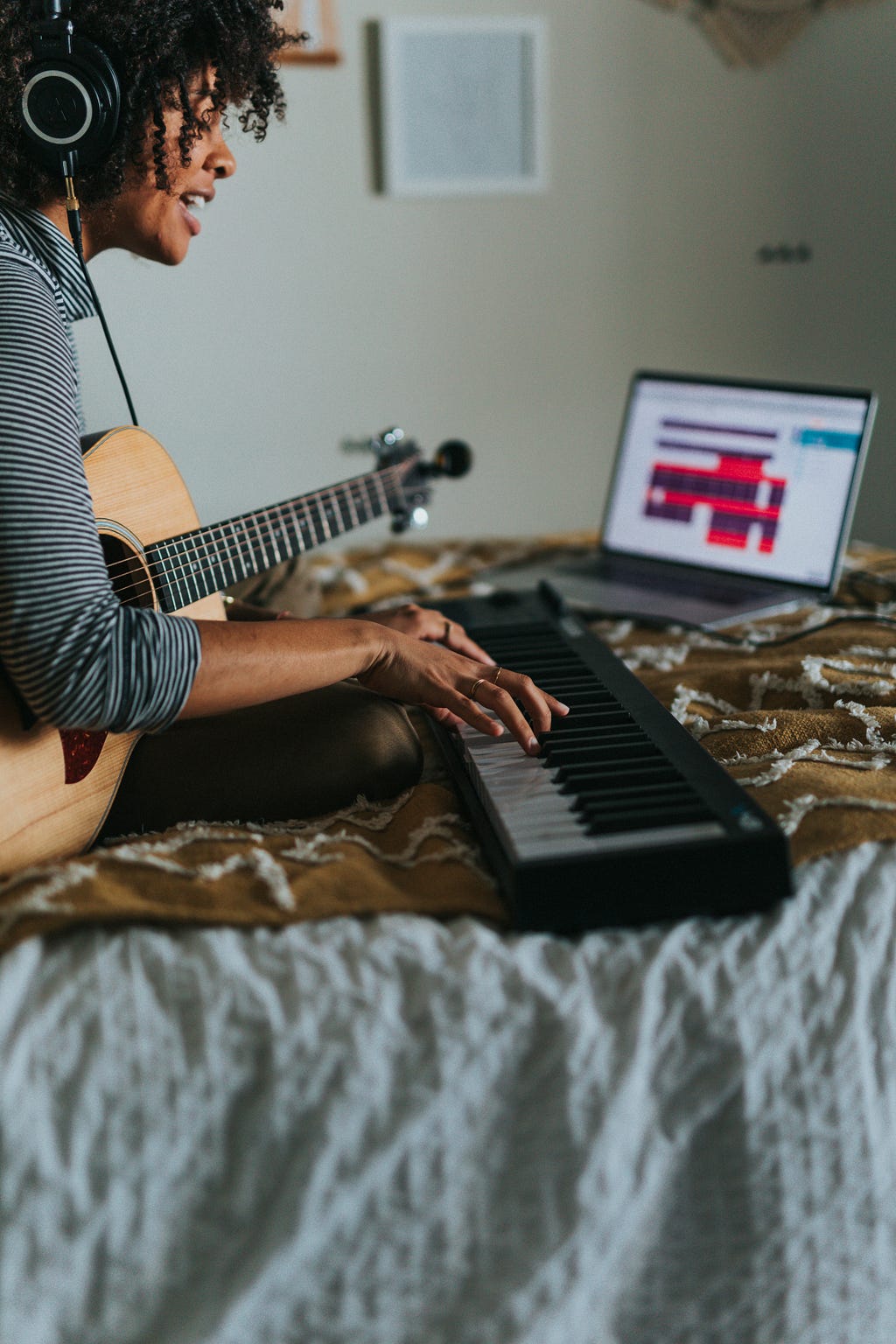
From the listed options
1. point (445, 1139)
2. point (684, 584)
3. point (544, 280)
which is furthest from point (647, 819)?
point (544, 280)

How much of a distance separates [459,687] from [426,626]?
4.9 inches

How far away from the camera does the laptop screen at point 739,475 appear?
5.44 feet

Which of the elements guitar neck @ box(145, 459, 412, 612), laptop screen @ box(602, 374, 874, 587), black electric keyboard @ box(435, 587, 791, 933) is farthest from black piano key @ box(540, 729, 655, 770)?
laptop screen @ box(602, 374, 874, 587)

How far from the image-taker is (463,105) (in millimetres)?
2445

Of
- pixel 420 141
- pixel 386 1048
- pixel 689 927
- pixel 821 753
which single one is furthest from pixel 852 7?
pixel 386 1048

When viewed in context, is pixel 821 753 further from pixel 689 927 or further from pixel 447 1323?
pixel 447 1323

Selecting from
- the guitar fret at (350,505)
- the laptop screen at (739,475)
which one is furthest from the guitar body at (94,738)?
the laptop screen at (739,475)

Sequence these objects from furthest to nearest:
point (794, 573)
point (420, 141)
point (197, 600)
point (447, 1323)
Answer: point (420, 141), point (794, 573), point (197, 600), point (447, 1323)

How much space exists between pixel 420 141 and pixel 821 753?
1.90m

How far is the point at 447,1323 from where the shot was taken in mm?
753

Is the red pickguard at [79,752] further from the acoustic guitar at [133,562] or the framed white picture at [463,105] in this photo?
the framed white picture at [463,105]

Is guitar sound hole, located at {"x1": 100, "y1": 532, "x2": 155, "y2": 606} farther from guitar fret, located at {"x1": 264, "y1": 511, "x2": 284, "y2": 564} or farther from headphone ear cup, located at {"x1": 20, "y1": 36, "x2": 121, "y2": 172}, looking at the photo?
headphone ear cup, located at {"x1": 20, "y1": 36, "x2": 121, "y2": 172}

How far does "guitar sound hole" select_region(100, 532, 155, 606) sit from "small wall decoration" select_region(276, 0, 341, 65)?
1.60m

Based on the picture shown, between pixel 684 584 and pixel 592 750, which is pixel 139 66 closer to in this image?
pixel 592 750
